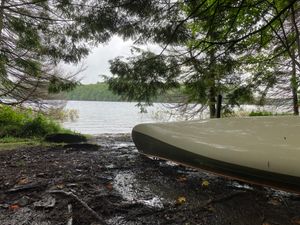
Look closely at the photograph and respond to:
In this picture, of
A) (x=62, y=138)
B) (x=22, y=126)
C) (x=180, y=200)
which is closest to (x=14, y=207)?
(x=180, y=200)

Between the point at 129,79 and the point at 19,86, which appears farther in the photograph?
the point at 19,86

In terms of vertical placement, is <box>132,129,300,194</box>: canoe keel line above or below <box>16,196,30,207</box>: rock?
above

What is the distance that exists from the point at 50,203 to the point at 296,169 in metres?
1.94

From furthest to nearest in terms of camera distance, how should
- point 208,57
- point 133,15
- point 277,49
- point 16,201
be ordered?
point 277,49, point 208,57, point 133,15, point 16,201

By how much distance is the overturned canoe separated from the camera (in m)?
2.13

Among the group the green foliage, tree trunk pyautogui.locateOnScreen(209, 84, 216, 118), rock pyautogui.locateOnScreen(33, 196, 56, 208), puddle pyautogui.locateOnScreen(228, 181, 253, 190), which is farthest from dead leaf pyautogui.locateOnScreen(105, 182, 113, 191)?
tree trunk pyautogui.locateOnScreen(209, 84, 216, 118)

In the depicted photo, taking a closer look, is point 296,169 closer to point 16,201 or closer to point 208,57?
point 16,201

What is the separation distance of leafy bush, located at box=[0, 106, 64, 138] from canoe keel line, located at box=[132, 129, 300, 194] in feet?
11.9

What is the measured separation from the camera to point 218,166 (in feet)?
8.29

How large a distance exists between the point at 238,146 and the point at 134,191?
107cm

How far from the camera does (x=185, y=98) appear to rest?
877 centimetres

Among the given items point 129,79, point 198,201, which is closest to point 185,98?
point 129,79

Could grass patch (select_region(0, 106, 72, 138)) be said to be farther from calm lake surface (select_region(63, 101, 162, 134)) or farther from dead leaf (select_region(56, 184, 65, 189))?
dead leaf (select_region(56, 184, 65, 189))

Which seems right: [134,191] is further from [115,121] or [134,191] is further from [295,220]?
[115,121]
